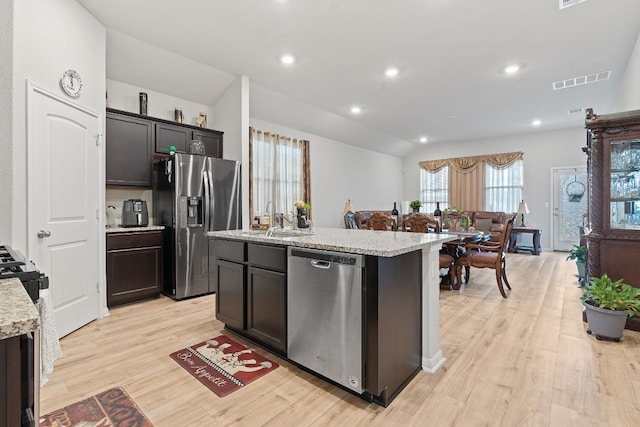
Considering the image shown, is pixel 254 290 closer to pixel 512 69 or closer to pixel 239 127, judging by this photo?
pixel 239 127

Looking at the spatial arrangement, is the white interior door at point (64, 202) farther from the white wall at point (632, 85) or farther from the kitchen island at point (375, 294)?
the white wall at point (632, 85)

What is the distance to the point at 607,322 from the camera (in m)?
2.53

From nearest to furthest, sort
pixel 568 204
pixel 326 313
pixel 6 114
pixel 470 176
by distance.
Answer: pixel 326 313 → pixel 6 114 → pixel 568 204 → pixel 470 176

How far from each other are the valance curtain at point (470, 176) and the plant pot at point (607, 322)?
20.3ft

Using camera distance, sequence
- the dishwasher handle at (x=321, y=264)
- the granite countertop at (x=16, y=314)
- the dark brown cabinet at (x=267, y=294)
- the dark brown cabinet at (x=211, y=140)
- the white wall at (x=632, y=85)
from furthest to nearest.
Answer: the dark brown cabinet at (x=211, y=140)
the white wall at (x=632, y=85)
the dark brown cabinet at (x=267, y=294)
the dishwasher handle at (x=321, y=264)
the granite countertop at (x=16, y=314)

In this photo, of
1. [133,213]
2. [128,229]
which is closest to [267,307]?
[128,229]

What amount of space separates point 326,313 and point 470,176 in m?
8.05

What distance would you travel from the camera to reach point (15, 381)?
2.26 feet

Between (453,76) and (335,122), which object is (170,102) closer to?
(335,122)

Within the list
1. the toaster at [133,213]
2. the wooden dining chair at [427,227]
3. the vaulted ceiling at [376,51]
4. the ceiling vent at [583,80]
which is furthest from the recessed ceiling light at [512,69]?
the toaster at [133,213]

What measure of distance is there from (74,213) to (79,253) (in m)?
0.39

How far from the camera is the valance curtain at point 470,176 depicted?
320 inches

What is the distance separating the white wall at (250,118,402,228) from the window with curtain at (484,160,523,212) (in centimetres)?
261

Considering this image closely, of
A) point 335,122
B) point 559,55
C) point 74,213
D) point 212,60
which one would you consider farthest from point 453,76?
point 74,213
